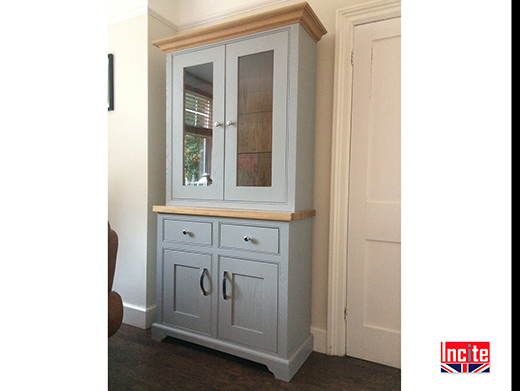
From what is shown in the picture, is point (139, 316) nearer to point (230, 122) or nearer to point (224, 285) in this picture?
point (224, 285)

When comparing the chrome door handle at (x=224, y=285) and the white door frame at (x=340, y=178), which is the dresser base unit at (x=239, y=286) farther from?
the white door frame at (x=340, y=178)

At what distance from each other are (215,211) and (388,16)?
146cm

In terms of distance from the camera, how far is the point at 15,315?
0.27m

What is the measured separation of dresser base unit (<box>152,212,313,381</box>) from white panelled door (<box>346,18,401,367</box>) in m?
0.29

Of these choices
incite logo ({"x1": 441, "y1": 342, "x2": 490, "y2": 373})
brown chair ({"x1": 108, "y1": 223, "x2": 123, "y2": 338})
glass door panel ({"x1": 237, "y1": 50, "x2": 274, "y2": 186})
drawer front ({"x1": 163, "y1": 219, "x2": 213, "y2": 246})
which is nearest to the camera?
incite logo ({"x1": 441, "y1": 342, "x2": 490, "y2": 373})

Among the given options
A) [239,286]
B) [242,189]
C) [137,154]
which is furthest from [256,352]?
[137,154]

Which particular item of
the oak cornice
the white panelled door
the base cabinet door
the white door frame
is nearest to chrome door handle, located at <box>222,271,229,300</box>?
the base cabinet door

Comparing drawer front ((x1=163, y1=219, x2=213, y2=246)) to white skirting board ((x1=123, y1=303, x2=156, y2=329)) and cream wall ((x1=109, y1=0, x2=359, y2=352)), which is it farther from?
white skirting board ((x1=123, y1=303, x2=156, y2=329))

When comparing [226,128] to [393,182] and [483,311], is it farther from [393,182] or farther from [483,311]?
[483,311]

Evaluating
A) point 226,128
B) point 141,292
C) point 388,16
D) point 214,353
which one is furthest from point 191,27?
point 214,353

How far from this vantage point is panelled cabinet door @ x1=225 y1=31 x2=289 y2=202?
1787 mm

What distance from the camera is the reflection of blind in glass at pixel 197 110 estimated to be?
2.02 m

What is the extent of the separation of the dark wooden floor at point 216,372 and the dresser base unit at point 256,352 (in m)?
0.04

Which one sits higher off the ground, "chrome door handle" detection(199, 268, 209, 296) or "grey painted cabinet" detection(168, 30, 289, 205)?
"grey painted cabinet" detection(168, 30, 289, 205)
